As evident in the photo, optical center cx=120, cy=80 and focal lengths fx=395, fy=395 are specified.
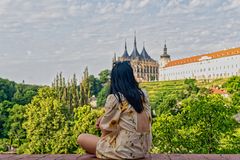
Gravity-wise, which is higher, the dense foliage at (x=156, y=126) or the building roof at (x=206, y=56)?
the building roof at (x=206, y=56)

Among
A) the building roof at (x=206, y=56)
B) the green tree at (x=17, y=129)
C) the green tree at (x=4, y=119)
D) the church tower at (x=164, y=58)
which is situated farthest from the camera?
the church tower at (x=164, y=58)

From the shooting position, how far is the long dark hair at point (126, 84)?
11.2ft

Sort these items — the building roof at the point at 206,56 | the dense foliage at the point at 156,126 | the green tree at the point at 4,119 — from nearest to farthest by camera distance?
the dense foliage at the point at 156,126
the green tree at the point at 4,119
the building roof at the point at 206,56

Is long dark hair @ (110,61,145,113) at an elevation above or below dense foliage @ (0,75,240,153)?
above

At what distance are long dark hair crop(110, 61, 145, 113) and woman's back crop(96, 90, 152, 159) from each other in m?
0.04

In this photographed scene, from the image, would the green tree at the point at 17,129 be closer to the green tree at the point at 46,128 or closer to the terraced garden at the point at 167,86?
the green tree at the point at 46,128

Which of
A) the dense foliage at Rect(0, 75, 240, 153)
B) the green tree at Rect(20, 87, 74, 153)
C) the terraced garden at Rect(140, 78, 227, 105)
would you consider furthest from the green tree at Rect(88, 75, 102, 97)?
the green tree at Rect(20, 87, 74, 153)

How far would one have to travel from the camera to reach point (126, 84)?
3.43m

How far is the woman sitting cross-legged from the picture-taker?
11.3 ft

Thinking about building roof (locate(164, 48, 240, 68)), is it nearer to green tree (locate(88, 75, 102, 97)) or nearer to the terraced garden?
the terraced garden

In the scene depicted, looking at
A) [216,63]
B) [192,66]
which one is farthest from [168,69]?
[216,63]

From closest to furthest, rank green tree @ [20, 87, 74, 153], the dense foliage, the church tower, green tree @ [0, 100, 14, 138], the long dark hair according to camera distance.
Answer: the long dark hair < the dense foliage < green tree @ [20, 87, 74, 153] < green tree @ [0, 100, 14, 138] < the church tower

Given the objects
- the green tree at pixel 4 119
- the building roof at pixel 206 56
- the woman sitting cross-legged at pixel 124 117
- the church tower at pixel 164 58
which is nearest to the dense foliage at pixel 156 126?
the green tree at pixel 4 119

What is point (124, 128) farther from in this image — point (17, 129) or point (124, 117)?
point (17, 129)
